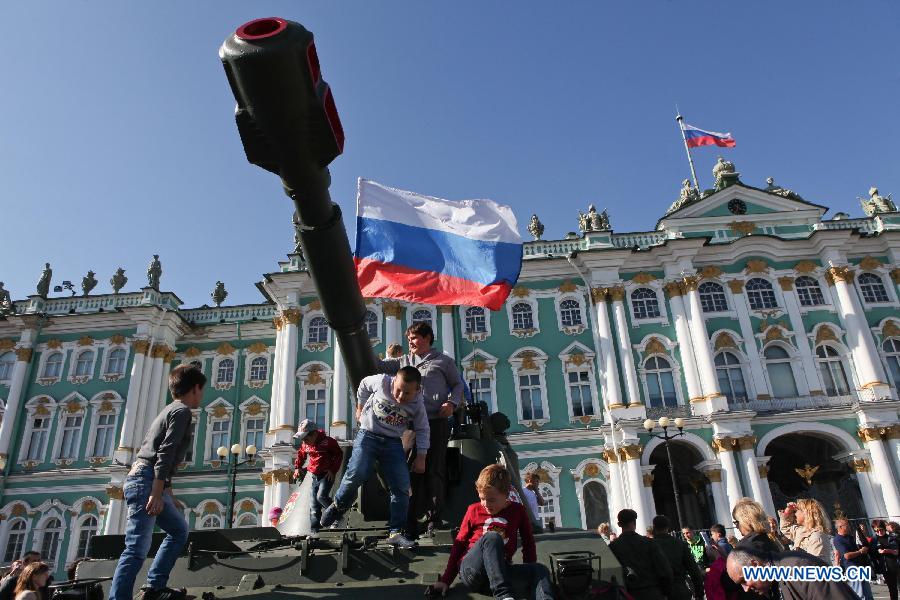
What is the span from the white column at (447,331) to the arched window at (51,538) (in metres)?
17.2

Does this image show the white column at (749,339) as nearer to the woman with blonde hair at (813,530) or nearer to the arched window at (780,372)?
the arched window at (780,372)

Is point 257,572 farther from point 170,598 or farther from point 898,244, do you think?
point 898,244

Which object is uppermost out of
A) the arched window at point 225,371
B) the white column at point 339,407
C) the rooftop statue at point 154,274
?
the rooftop statue at point 154,274

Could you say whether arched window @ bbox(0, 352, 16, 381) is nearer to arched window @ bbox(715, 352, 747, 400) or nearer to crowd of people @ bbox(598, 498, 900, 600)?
arched window @ bbox(715, 352, 747, 400)

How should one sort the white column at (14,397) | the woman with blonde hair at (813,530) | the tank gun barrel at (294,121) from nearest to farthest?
the tank gun barrel at (294,121)
the woman with blonde hair at (813,530)
the white column at (14,397)

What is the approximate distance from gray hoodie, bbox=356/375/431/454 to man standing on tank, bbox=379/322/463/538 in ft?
1.66

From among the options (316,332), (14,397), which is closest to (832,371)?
(316,332)

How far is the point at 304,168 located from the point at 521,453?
2243 centimetres

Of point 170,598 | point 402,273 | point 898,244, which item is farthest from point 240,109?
Result: point 898,244

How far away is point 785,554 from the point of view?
344cm

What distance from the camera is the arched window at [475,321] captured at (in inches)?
1094

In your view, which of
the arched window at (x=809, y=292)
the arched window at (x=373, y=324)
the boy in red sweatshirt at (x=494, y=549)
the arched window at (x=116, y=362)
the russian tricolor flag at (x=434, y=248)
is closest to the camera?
the boy in red sweatshirt at (x=494, y=549)

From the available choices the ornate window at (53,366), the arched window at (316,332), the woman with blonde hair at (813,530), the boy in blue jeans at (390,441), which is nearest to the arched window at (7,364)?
the ornate window at (53,366)

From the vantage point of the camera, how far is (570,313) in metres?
27.8
